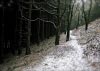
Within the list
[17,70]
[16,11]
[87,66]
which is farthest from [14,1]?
[87,66]

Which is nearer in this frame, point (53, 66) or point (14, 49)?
point (53, 66)

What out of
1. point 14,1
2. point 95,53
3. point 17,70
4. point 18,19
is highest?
point 14,1

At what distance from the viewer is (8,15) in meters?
25.7

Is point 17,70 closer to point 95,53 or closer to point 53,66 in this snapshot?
point 53,66

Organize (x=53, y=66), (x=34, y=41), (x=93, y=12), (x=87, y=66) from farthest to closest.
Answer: (x=93, y=12) → (x=34, y=41) → (x=53, y=66) → (x=87, y=66)

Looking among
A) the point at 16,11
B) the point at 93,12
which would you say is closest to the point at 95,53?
the point at 16,11

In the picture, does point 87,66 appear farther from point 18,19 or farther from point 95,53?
point 18,19

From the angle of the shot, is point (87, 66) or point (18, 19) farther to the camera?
point (18, 19)

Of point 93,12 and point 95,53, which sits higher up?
point 93,12

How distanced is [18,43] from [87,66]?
39.8ft

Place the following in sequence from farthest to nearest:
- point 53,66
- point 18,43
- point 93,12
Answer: point 93,12
point 18,43
point 53,66

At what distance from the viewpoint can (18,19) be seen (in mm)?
25188

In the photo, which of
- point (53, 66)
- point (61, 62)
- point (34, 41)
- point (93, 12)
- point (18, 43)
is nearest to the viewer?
point (53, 66)

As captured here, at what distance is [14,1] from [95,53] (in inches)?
Answer: 510
